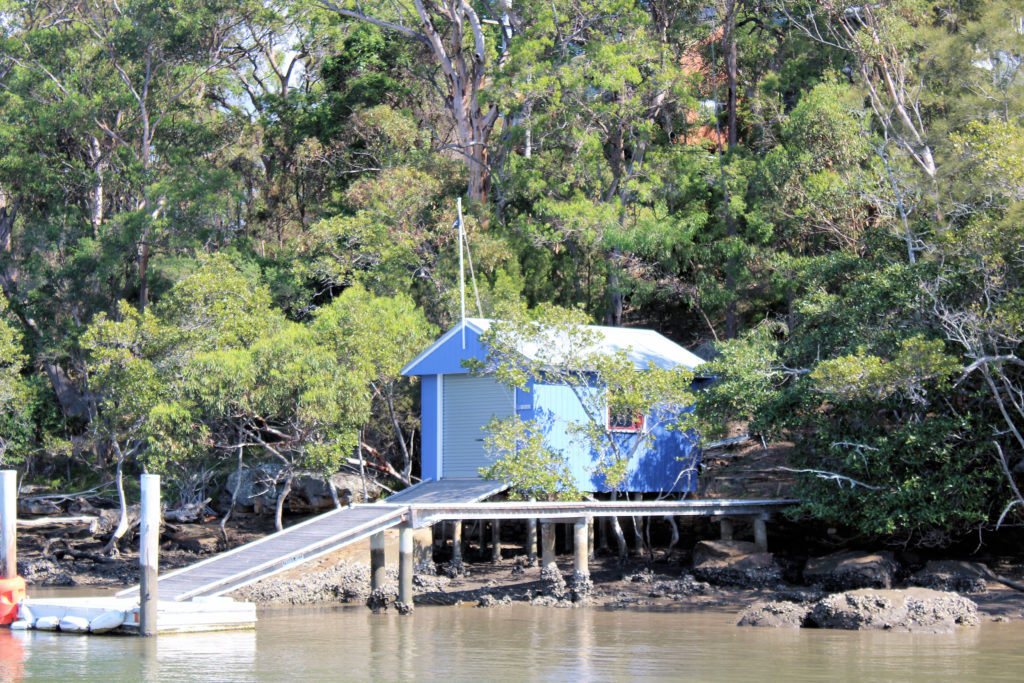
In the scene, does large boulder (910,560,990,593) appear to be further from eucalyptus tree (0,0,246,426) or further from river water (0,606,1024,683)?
eucalyptus tree (0,0,246,426)

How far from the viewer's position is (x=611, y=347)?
68.8 ft

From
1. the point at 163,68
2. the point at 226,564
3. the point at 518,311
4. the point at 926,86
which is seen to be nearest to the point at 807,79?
the point at 926,86

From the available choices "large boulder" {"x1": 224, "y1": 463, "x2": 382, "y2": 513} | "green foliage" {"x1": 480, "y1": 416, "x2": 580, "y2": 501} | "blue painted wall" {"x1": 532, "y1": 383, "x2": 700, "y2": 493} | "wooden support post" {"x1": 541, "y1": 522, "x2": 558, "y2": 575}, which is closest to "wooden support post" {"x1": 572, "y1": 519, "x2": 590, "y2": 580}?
"wooden support post" {"x1": 541, "y1": 522, "x2": 558, "y2": 575}

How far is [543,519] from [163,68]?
2105 cm

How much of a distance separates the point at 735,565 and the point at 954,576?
11.6 ft

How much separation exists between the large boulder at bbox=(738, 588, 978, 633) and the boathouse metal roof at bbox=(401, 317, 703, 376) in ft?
18.6

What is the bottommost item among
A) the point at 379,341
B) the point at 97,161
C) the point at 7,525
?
the point at 7,525

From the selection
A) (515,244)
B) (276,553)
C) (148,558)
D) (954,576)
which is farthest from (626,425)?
(148,558)

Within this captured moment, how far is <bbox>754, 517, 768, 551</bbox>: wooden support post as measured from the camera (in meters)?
20.0

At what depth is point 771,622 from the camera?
15.6m

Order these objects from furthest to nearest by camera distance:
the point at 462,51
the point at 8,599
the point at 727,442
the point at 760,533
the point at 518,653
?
the point at 462,51
the point at 727,442
the point at 760,533
the point at 8,599
the point at 518,653

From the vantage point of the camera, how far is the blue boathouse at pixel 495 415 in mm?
20016

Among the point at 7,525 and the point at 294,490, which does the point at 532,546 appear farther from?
the point at 7,525

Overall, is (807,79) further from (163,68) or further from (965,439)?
(163,68)
